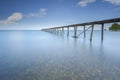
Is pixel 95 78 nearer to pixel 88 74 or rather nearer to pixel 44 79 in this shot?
pixel 88 74

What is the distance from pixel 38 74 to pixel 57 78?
0.86 m

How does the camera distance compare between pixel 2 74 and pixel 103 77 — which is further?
pixel 2 74

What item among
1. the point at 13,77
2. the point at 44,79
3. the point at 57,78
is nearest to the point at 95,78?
the point at 57,78

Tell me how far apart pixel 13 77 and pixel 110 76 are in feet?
12.3

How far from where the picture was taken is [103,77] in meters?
4.12

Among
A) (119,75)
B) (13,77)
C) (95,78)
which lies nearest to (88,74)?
(95,78)

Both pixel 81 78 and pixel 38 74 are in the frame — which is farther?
pixel 38 74

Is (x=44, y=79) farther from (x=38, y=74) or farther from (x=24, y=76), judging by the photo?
(x=24, y=76)

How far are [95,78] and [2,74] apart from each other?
3746 mm

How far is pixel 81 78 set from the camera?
13.3 ft

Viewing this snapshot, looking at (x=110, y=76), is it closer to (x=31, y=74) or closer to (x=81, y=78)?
(x=81, y=78)

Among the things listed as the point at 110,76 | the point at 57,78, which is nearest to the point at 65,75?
the point at 57,78

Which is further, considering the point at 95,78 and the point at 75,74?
the point at 75,74

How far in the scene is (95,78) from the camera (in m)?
4.04
